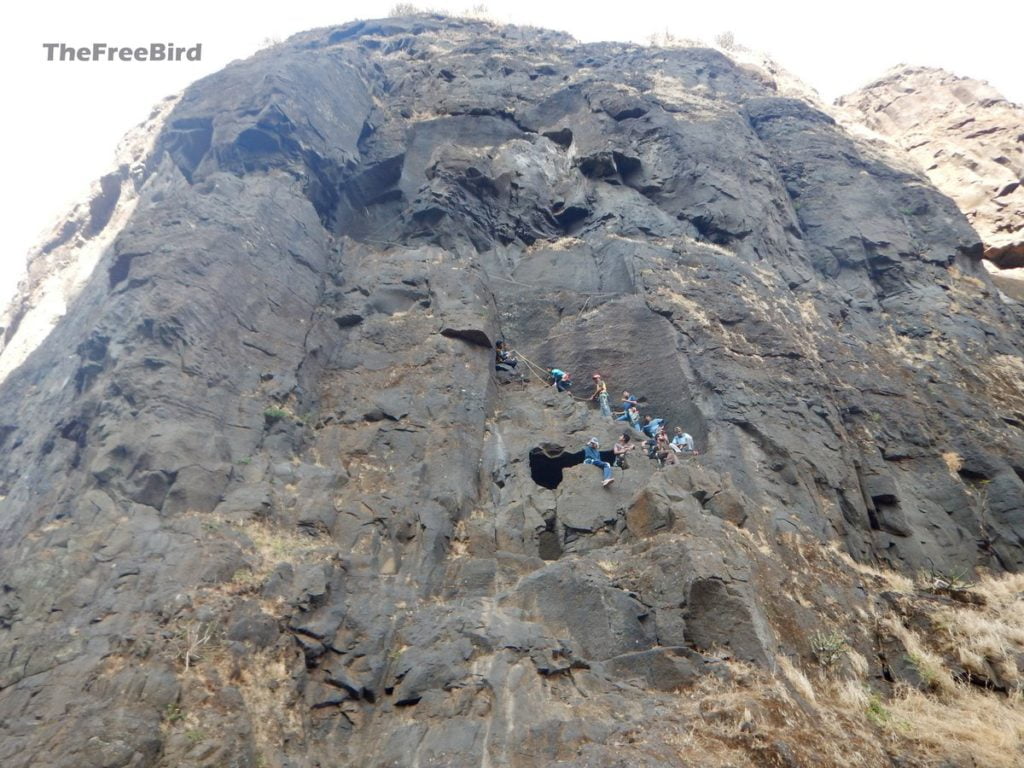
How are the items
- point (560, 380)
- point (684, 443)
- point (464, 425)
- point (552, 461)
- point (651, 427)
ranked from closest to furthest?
point (464, 425) → point (552, 461) → point (684, 443) → point (651, 427) → point (560, 380)

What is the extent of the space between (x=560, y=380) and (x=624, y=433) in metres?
2.76

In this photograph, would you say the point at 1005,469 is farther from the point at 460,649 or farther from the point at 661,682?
the point at 460,649

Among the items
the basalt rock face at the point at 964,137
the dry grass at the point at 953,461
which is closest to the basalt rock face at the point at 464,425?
the dry grass at the point at 953,461

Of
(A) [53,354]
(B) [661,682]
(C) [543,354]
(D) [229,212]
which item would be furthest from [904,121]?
(A) [53,354]

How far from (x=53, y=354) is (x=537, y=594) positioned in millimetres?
17346

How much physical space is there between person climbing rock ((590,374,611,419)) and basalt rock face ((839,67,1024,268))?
68.1ft

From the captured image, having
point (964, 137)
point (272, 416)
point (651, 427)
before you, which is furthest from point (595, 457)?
point (964, 137)

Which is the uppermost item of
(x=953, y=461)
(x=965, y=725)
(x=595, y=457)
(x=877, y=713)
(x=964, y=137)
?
(x=965, y=725)

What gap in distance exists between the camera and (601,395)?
17594 millimetres

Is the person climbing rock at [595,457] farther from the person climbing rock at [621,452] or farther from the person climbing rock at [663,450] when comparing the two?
the person climbing rock at [663,450]

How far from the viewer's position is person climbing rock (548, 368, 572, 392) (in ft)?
60.0

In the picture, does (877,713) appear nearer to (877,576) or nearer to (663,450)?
(877,576)

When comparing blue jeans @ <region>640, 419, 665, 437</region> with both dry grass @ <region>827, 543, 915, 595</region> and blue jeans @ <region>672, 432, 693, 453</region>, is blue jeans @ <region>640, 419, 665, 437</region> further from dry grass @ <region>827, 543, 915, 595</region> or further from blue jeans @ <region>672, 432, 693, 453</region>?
dry grass @ <region>827, 543, 915, 595</region>

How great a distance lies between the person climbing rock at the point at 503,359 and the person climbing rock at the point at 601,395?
2.14 meters
